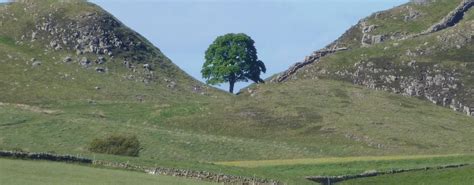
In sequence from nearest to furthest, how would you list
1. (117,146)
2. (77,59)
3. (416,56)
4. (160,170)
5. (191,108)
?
1. (160,170)
2. (117,146)
3. (191,108)
4. (77,59)
5. (416,56)

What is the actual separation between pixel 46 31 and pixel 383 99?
119 ft

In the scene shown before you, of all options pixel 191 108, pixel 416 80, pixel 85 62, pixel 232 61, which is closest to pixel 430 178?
pixel 191 108

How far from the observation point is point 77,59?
12838cm

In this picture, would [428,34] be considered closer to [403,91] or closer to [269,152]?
[403,91]

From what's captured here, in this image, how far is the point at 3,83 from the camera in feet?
390

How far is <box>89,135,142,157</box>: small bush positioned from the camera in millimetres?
75500

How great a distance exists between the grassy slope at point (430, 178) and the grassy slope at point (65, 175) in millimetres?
15633

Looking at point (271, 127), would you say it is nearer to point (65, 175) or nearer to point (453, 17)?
point (453, 17)

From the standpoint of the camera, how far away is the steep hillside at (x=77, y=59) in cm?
11931

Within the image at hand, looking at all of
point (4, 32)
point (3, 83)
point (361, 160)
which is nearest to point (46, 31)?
point (4, 32)

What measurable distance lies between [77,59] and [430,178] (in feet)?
210

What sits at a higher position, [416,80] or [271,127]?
[416,80]

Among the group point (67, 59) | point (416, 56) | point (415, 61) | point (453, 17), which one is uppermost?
point (453, 17)

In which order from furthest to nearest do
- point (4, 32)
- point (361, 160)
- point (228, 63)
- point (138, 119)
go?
point (228, 63) < point (4, 32) < point (138, 119) < point (361, 160)
